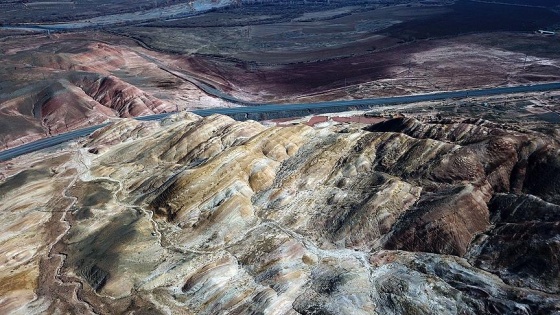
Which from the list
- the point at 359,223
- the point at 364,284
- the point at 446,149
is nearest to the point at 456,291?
the point at 364,284

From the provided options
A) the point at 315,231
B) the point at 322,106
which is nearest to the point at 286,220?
the point at 315,231

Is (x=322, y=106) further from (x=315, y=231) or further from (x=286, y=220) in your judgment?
(x=315, y=231)

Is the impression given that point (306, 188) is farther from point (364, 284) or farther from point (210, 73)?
point (210, 73)

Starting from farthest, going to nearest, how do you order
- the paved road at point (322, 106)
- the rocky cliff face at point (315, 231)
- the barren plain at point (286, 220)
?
the paved road at point (322, 106)
the barren plain at point (286, 220)
the rocky cliff face at point (315, 231)

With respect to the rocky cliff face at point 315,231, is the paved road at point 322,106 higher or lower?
lower

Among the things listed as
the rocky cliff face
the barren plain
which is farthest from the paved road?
the rocky cliff face

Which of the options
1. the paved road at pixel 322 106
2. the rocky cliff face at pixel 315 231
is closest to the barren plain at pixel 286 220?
the rocky cliff face at pixel 315 231

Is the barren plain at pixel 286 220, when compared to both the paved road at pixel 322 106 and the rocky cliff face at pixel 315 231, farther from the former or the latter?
the paved road at pixel 322 106

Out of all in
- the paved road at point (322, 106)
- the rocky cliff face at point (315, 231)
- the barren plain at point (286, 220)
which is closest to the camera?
the rocky cliff face at point (315, 231)
